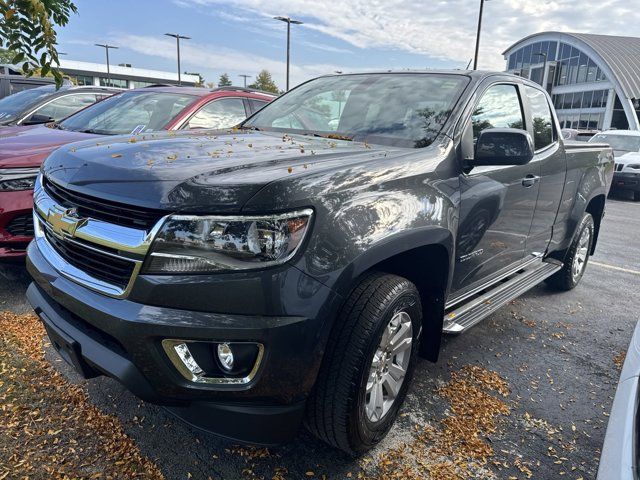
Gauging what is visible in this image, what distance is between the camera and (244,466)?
7.41ft

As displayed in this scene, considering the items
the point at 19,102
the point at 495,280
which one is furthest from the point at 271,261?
the point at 19,102

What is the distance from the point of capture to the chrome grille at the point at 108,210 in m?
1.81

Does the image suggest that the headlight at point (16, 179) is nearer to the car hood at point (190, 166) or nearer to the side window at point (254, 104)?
the car hood at point (190, 166)

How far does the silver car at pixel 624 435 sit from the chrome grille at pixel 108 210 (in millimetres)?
1627

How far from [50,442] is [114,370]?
0.80 metres

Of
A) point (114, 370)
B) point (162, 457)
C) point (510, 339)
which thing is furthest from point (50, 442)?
point (510, 339)

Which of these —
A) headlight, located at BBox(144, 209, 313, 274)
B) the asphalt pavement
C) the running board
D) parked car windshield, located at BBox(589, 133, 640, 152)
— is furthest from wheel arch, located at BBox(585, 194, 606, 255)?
parked car windshield, located at BBox(589, 133, 640, 152)

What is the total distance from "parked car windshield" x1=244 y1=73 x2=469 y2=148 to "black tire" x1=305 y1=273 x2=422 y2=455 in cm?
98

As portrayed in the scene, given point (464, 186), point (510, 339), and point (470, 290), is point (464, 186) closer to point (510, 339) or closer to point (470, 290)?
point (470, 290)

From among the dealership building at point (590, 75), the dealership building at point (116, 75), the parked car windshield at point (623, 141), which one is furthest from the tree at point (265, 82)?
the parked car windshield at point (623, 141)

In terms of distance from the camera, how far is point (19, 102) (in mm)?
6629

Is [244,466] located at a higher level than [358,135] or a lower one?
lower

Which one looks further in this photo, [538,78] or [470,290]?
[538,78]

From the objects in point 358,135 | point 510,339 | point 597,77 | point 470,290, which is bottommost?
point 510,339
